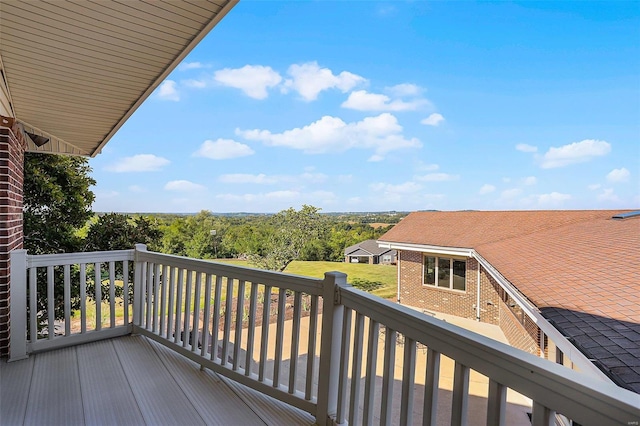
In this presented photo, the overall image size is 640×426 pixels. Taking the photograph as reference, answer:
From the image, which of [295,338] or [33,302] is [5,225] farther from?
[295,338]

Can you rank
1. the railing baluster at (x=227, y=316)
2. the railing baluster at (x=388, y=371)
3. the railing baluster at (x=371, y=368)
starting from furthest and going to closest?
the railing baluster at (x=227, y=316) → the railing baluster at (x=371, y=368) → the railing baluster at (x=388, y=371)

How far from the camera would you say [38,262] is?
116 inches

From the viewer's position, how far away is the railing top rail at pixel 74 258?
2.94 meters

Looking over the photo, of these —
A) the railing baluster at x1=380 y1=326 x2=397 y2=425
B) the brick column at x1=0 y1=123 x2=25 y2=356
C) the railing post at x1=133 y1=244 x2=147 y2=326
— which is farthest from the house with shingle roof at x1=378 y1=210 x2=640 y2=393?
the brick column at x1=0 y1=123 x2=25 y2=356

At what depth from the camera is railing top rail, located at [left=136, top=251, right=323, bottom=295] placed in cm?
197

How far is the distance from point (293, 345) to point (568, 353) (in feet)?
6.49

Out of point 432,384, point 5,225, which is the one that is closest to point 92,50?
point 5,225

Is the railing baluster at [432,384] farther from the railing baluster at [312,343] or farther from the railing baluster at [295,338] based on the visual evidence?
the railing baluster at [295,338]

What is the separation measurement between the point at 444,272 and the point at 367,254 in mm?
4339

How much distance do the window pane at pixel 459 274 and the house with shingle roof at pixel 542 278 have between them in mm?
29

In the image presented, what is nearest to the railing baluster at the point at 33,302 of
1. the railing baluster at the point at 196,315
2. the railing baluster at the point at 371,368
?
the railing baluster at the point at 196,315

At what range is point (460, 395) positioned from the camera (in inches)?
43.9

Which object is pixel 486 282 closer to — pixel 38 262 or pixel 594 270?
pixel 594 270

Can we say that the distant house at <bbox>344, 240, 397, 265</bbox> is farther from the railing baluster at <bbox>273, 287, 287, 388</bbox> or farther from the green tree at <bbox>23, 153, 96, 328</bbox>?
the railing baluster at <bbox>273, 287, 287, 388</bbox>
